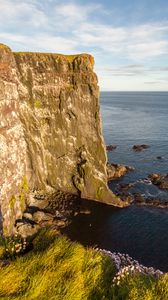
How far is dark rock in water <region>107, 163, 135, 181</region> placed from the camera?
6694cm

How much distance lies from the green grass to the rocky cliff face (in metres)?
34.0

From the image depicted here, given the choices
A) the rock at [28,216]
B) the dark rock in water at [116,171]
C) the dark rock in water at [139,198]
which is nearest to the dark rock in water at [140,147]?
the dark rock in water at [116,171]

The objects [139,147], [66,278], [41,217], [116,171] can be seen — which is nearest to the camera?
[66,278]

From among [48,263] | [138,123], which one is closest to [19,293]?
[48,263]

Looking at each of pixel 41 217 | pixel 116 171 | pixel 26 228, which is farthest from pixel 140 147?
pixel 26 228

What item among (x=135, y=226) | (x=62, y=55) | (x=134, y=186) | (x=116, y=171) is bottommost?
(x=135, y=226)

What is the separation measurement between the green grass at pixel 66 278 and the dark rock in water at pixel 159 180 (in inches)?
2082

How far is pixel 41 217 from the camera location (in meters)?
45.9

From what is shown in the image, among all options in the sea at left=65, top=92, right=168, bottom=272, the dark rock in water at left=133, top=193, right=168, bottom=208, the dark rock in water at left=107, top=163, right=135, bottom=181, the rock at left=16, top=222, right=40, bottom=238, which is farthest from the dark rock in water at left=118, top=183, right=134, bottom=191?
the rock at left=16, top=222, right=40, bottom=238

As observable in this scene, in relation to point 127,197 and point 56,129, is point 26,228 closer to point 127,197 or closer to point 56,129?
point 56,129

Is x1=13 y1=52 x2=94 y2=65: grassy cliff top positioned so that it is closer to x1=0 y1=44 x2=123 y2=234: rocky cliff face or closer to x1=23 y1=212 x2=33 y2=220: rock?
x1=0 y1=44 x2=123 y2=234: rocky cliff face

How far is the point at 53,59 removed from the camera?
51594mm

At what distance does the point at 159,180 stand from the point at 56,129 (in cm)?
2577

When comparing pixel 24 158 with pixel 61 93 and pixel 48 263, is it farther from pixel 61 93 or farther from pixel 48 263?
pixel 48 263
